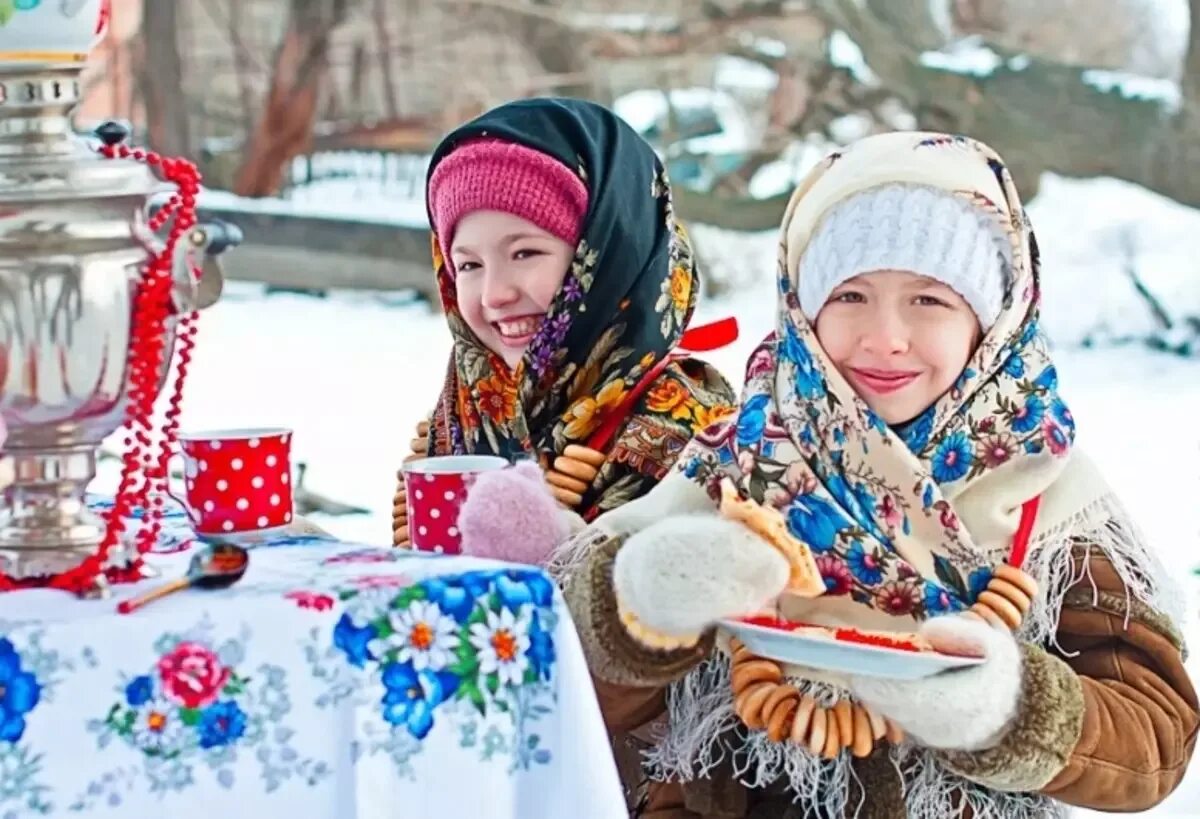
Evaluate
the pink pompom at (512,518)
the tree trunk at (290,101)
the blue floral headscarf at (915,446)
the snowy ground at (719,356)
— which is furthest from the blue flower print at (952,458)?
the tree trunk at (290,101)

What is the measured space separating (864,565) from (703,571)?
0.95ft

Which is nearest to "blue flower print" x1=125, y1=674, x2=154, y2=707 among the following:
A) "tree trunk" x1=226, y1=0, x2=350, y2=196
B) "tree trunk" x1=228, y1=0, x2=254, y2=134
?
"tree trunk" x1=226, y1=0, x2=350, y2=196

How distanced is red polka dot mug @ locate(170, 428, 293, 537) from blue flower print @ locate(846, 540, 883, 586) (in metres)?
0.53

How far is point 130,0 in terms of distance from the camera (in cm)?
629

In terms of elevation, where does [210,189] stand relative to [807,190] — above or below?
below

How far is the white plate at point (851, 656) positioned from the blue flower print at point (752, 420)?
34 centimetres

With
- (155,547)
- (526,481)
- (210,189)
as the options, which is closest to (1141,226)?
(210,189)

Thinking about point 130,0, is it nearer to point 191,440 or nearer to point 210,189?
point 210,189

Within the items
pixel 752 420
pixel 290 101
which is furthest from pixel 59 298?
pixel 290 101

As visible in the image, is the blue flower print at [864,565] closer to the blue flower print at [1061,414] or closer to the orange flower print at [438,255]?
the blue flower print at [1061,414]

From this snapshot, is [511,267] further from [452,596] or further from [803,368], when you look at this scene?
[452,596]

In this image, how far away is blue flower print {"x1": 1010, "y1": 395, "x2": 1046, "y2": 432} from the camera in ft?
5.95

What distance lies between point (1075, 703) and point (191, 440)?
0.80 m

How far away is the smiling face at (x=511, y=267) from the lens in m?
2.16
